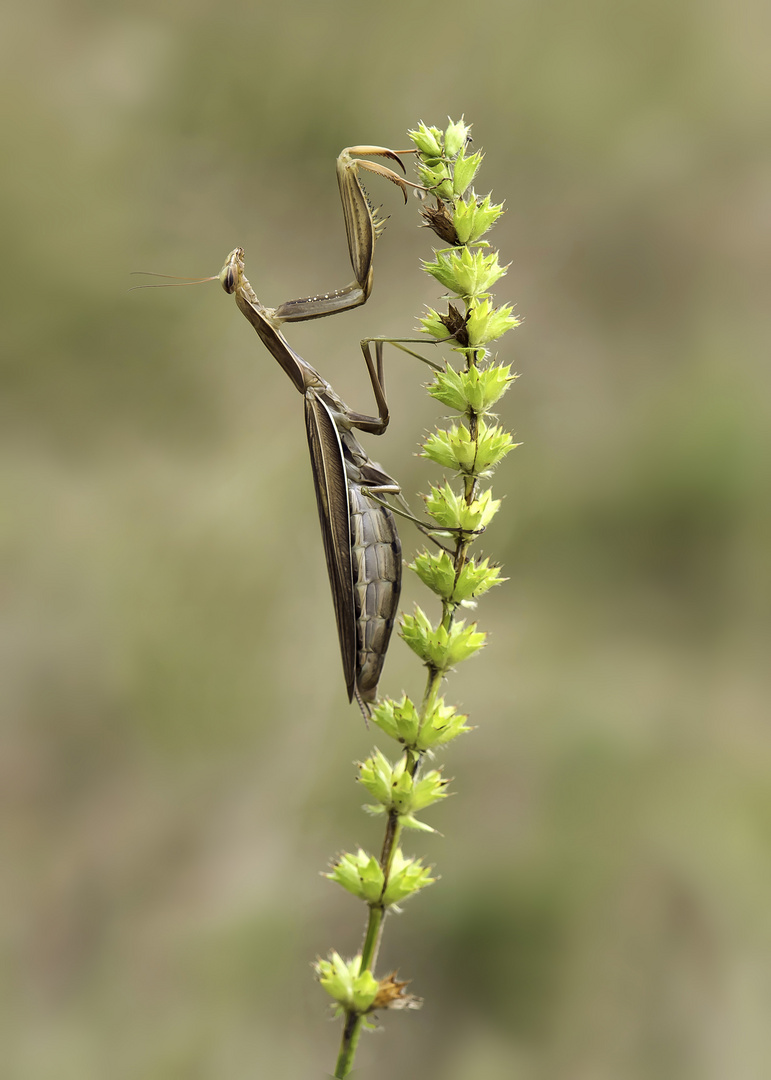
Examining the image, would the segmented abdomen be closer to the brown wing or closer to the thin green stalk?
the brown wing

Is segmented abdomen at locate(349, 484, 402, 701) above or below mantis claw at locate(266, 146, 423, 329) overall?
below

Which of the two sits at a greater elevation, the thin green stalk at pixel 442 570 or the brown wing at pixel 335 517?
the brown wing at pixel 335 517

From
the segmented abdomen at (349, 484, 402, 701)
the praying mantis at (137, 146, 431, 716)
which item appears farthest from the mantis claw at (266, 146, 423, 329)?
the segmented abdomen at (349, 484, 402, 701)

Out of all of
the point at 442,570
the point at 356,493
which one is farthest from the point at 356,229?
the point at 442,570

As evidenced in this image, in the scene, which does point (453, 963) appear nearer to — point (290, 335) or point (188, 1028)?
point (188, 1028)

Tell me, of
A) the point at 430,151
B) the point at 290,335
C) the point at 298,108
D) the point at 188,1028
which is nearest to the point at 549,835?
the point at 188,1028

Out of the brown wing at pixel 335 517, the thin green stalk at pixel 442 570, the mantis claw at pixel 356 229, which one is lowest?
the thin green stalk at pixel 442 570

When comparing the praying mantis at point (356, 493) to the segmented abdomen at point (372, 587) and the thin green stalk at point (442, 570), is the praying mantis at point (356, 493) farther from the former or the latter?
the thin green stalk at point (442, 570)

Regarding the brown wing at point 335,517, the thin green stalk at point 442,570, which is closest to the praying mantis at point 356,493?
the brown wing at point 335,517
